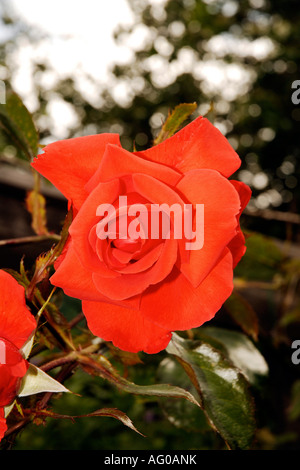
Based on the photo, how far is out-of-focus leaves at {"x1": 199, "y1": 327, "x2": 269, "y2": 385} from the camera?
45 cm

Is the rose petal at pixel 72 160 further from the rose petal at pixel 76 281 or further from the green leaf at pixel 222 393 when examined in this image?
the green leaf at pixel 222 393

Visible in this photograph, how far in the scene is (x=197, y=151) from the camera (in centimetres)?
24

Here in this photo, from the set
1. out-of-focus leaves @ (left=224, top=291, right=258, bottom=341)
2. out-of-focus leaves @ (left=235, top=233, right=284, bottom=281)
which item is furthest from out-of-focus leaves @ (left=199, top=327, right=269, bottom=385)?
out-of-focus leaves @ (left=235, top=233, right=284, bottom=281)

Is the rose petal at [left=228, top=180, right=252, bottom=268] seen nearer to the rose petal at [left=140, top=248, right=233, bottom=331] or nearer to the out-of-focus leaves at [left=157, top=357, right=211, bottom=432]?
the rose petal at [left=140, top=248, right=233, bottom=331]

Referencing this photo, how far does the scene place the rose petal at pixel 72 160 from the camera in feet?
0.76

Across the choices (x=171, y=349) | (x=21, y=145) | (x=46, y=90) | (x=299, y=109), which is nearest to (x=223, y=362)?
(x=171, y=349)

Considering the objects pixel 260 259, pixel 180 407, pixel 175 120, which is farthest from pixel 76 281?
pixel 260 259

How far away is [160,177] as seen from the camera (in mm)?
222

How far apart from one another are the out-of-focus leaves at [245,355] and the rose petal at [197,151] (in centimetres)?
23

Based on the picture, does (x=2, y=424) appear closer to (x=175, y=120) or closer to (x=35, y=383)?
(x=35, y=383)

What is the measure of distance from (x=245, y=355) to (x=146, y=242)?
0.29m
